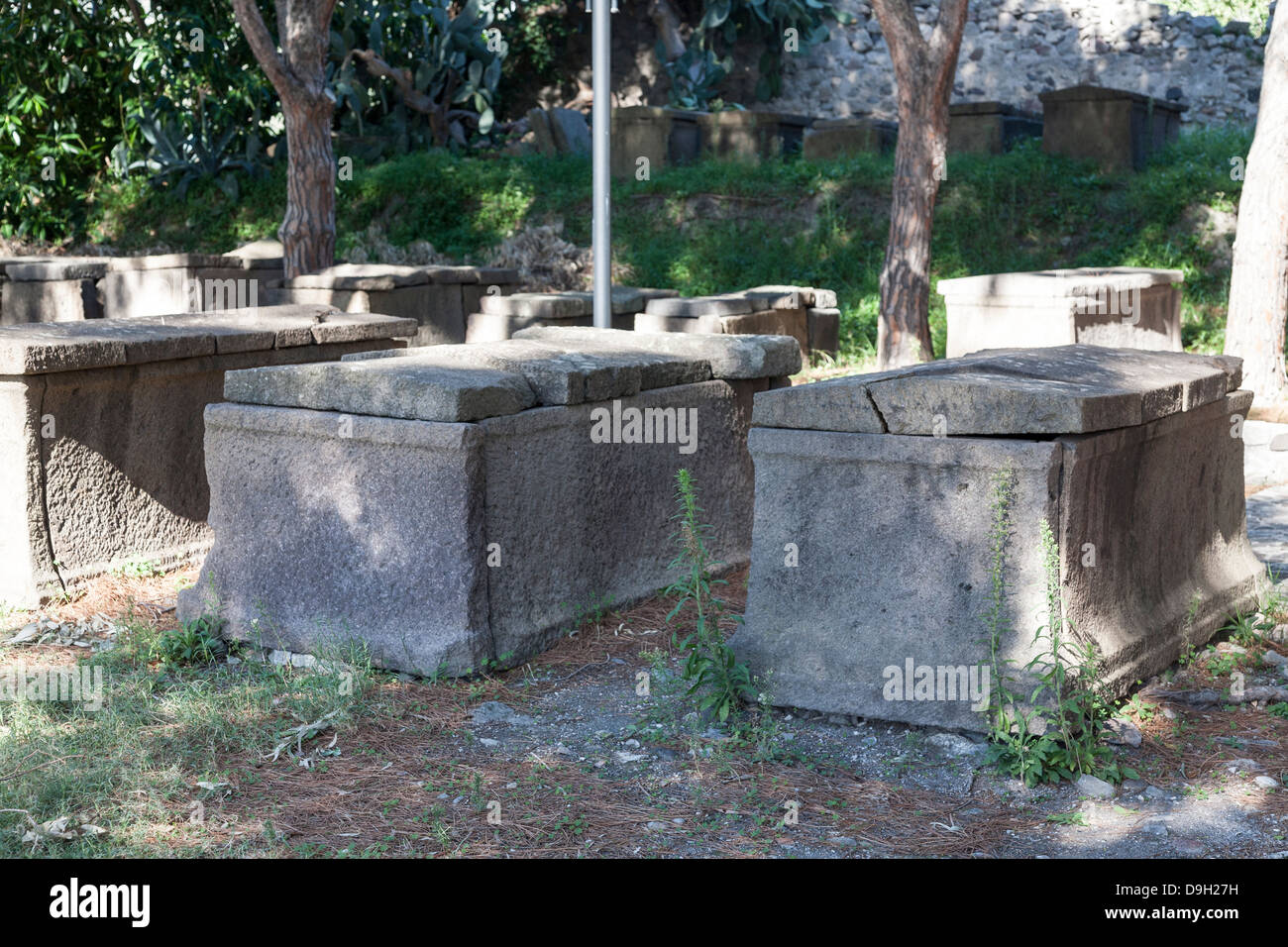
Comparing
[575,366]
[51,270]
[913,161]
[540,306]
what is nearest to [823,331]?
[913,161]

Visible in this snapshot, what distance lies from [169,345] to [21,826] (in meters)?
2.50

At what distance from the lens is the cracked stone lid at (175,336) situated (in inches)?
183

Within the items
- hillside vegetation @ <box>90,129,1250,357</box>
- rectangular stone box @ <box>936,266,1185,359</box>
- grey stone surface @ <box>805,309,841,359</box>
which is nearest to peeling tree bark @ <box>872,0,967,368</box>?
grey stone surface @ <box>805,309,841,359</box>

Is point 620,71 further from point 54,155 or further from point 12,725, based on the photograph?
point 12,725

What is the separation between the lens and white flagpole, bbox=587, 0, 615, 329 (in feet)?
20.4

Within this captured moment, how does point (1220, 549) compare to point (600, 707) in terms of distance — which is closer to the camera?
point (600, 707)

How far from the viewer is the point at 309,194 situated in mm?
9820

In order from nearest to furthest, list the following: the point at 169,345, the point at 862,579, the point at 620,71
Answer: the point at 862,579
the point at 169,345
the point at 620,71

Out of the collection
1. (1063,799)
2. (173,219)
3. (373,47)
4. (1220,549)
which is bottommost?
(1063,799)

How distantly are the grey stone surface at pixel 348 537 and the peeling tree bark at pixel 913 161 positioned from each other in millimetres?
6223

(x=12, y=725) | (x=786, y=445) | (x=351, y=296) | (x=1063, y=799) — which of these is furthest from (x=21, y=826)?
(x=351, y=296)

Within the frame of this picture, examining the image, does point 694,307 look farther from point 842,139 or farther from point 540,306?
point 842,139

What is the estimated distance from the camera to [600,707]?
150 inches

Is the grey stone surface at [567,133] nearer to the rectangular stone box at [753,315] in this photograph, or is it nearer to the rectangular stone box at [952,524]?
the rectangular stone box at [753,315]
